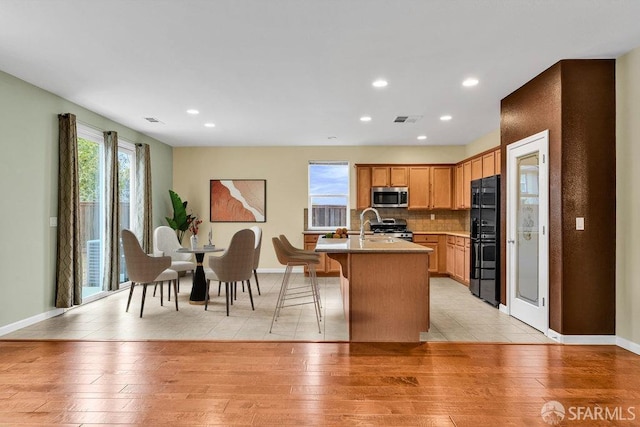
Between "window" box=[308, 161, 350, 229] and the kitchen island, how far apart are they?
445 cm

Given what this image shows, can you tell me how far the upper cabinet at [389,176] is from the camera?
25.2ft

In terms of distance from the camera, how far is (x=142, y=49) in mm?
3322

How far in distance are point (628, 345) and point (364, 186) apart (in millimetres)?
5010

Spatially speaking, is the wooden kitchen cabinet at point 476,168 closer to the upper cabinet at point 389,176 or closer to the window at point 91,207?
the upper cabinet at point 389,176

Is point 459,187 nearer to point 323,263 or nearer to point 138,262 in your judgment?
point 323,263

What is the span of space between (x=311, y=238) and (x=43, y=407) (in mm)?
5456

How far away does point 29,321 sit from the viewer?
13.6 ft

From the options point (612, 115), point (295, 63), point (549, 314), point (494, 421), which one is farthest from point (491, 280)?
point (295, 63)

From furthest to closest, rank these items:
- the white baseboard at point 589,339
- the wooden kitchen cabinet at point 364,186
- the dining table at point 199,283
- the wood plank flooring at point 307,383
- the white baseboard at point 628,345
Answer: the wooden kitchen cabinet at point 364,186
the dining table at point 199,283
the white baseboard at point 589,339
the white baseboard at point 628,345
the wood plank flooring at point 307,383

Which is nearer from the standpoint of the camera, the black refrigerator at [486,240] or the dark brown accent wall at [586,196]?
the dark brown accent wall at [586,196]

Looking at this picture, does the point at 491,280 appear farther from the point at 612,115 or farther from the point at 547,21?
the point at 547,21

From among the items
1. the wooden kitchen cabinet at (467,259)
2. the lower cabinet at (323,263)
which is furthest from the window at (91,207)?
the wooden kitchen cabinet at (467,259)

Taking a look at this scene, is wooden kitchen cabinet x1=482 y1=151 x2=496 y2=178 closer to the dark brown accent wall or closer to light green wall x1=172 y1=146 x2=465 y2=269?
the dark brown accent wall

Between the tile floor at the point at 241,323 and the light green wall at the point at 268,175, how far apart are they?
8.58ft
